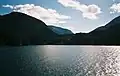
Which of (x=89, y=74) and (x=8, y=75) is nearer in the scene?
(x=8, y=75)

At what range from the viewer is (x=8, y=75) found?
68188mm

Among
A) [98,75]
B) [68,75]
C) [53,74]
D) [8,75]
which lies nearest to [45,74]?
[53,74]

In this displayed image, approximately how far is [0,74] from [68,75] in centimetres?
2492

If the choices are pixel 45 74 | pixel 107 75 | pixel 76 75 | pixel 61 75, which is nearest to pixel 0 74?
pixel 45 74

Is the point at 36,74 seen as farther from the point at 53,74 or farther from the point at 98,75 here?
the point at 98,75

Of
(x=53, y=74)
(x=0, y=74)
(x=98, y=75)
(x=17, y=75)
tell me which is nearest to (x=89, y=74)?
(x=98, y=75)

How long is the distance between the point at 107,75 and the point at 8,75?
37802mm

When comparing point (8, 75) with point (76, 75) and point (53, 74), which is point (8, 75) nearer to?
point (53, 74)

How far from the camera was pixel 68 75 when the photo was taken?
71625 mm

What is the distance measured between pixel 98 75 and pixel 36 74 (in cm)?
2401

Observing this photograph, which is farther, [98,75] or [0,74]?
[98,75]

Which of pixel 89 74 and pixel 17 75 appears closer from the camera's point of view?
pixel 17 75

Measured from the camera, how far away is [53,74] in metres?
72.6

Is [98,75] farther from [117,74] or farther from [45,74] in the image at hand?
[45,74]
